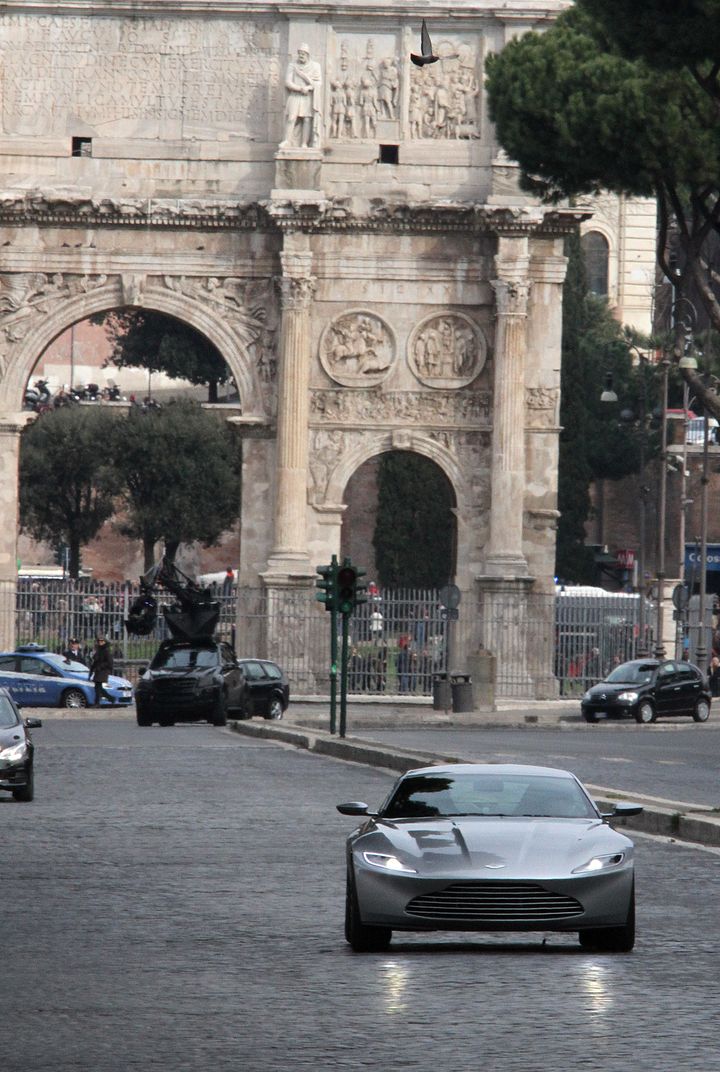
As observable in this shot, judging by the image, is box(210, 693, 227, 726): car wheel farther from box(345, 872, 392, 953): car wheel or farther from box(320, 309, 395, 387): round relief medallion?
box(345, 872, 392, 953): car wheel

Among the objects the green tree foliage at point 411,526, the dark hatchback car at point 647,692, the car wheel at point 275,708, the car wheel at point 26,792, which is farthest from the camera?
the green tree foliage at point 411,526

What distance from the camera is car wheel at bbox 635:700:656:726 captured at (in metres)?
39.0

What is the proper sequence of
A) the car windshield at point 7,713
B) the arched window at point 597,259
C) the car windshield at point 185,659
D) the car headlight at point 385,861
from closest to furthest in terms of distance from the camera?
the car headlight at point 385,861 → the car windshield at point 7,713 → the car windshield at point 185,659 → the arched window at point 597,259

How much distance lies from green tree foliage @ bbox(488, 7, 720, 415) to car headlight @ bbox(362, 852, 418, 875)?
63.6 feet

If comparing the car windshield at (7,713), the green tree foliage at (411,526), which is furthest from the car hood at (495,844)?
the green tree foliage at (411,526)

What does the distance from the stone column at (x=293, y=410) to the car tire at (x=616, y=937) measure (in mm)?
28529

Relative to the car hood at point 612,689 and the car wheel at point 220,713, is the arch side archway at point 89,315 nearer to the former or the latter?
the car wheel at point 220,713

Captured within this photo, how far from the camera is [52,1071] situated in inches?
292

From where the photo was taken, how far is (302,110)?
3862cm

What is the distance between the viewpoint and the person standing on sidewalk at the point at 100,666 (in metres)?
38.6

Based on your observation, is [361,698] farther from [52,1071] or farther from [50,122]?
[52,1071]

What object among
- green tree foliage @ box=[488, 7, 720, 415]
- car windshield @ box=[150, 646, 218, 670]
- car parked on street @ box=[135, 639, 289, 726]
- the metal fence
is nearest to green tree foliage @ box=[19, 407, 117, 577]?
the metal fence

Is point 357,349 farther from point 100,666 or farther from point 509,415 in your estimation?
point 100,666

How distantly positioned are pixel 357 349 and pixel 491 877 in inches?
1201
